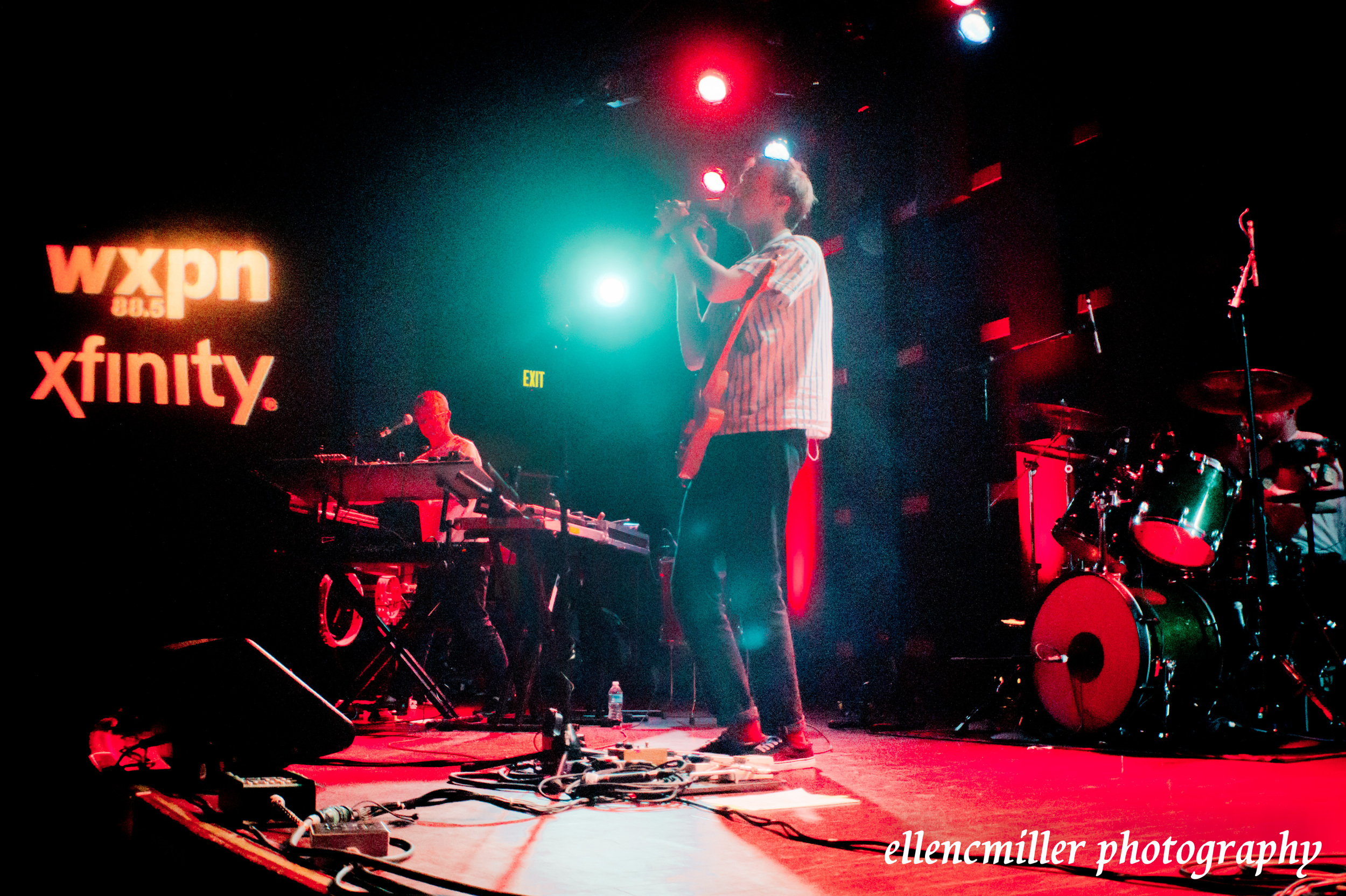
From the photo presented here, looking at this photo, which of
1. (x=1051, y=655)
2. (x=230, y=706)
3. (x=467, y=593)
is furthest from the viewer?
(x=467, y=593)

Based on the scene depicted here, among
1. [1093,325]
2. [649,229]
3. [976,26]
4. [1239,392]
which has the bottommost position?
[1239,392]

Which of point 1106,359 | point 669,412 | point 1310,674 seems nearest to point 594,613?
point 669,412

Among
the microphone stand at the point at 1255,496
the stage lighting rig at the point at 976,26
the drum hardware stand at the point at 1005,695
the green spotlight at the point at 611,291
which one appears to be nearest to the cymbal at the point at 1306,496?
the microphone stand at the point at 1255,496

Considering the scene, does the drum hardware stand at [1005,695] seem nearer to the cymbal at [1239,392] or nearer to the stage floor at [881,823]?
the stage floor at [881,823]

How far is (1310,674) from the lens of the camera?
4.50m

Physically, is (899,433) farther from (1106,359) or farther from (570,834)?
(570,834)

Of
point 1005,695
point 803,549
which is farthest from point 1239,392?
point 803,549

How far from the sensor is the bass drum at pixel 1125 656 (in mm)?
3695

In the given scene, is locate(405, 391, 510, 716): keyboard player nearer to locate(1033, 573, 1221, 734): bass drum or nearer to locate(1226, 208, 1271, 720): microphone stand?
locate(1033, 573, 1221, 734): bass drum

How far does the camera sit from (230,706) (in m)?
2.26

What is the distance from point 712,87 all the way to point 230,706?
4842mm

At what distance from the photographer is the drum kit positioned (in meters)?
3.79

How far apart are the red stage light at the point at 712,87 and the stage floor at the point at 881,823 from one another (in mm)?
4176

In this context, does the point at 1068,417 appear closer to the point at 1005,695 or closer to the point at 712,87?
the point at 1005,695
